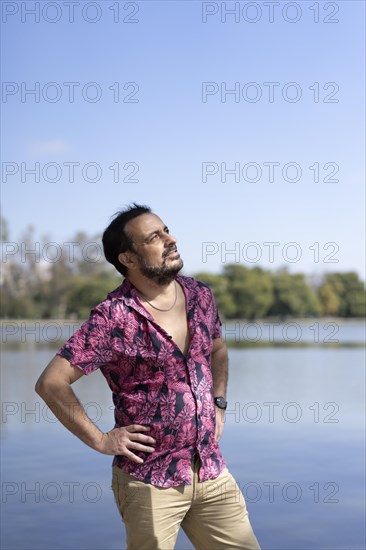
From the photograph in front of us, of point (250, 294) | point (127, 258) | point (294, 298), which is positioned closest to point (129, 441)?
point (127, 258)

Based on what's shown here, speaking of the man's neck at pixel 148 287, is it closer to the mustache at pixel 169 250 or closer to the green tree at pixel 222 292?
the mustache at pixel 169 250

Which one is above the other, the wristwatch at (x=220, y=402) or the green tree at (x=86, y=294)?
the wristwatch at (x=220, y=402)

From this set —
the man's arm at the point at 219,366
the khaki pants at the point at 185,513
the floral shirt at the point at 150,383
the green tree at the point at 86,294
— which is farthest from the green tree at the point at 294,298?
the floral shirt at the point at 150,383

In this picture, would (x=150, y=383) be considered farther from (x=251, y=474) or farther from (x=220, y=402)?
(x=251, y=474)

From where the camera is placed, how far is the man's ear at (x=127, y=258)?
2.76 m

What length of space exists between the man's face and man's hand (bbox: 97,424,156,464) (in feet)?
1.62

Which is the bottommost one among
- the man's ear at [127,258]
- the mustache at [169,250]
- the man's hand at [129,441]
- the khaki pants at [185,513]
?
the khaki pants at [185,513]

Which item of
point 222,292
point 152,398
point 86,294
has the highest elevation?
point 152,398

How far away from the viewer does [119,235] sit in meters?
2.78

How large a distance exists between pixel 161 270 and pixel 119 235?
0.63ft

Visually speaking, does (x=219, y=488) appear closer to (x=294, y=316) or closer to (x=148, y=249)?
(x=148, y=249)

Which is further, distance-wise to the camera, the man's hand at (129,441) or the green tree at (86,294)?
the green tree at (86,294)

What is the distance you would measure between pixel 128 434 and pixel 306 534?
3083 mm

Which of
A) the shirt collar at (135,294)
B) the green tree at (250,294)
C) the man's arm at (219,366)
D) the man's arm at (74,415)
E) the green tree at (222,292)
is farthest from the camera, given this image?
the green tree at (250,294)
